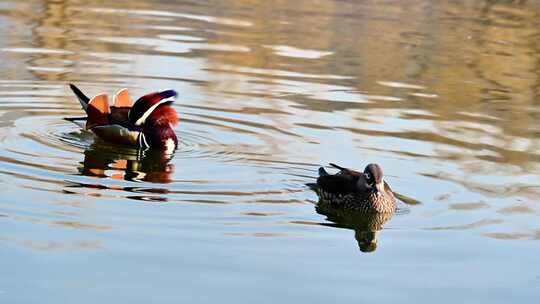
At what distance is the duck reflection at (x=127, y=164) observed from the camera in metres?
11.3

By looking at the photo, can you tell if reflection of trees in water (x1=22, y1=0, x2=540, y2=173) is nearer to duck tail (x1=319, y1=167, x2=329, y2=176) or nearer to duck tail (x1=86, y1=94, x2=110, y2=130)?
duck tail (x1=86, y1=94, x2=110, y2=130)

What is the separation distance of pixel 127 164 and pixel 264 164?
132 cm

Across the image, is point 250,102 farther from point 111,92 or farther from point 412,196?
point 412,196

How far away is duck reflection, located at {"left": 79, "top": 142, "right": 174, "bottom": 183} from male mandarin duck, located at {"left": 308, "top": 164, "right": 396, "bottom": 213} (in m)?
1.47

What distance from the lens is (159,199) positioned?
1023 centimetres

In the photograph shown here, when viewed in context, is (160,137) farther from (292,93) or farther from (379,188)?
(292,93)

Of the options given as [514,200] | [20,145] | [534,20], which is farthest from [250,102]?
[534,20]

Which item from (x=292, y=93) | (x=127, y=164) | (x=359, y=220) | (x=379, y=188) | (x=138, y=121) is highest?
(x=292, y=93)

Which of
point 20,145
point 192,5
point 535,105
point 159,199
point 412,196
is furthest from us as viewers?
point 192,5

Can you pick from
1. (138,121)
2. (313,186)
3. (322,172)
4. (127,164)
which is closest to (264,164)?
(313,186)

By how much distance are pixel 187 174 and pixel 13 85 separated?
4570 mm

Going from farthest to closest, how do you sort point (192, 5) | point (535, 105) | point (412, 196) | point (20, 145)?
point (192, 5) → point (535, 105) → point (20, 145) → point (412, 196)

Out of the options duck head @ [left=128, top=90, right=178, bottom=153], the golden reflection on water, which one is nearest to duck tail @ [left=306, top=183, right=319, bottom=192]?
the golden reflection on water

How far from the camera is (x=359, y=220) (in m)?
10.4
